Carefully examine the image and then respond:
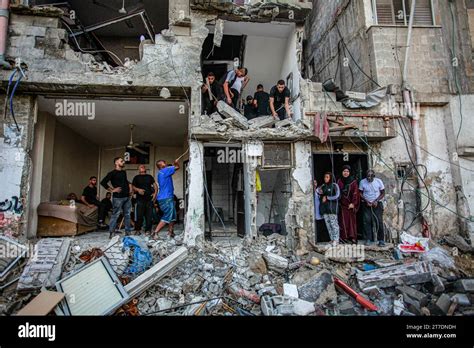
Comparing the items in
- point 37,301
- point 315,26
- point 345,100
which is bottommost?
point 37,301

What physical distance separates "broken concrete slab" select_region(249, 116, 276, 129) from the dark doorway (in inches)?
78.9

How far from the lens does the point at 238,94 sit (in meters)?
8.13

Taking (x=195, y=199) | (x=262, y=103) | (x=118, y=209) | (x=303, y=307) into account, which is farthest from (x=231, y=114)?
(x=303, y=307)

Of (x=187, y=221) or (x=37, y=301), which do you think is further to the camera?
(x=187, y=221)

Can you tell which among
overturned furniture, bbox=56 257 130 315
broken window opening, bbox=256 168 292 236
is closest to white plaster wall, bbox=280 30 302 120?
broken window opening, bbox=256 168 292 236

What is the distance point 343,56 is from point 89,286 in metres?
10.6

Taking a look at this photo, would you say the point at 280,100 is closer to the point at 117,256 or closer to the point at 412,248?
the point at 412,248

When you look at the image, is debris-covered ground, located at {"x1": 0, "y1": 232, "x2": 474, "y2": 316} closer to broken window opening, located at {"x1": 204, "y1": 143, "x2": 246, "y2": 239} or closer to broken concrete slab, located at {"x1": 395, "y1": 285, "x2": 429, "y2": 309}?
broken concrete slab, located at {"x1": 395, "y1": 285, "x2": 429, "y2": 309}

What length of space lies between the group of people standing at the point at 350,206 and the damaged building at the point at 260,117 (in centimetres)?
38

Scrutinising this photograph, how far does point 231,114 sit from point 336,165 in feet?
14.5

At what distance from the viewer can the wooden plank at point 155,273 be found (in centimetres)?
530
